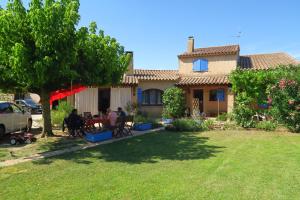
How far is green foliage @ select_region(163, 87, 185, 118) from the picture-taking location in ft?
70.9

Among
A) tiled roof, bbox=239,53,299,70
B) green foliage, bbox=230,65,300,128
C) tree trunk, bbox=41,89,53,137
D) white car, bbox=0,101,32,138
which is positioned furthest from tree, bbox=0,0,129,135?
tiled roof, bbox=239,53,299,70

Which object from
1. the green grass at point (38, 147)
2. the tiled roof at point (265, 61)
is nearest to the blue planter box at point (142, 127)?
the green grass at point (38, 147)

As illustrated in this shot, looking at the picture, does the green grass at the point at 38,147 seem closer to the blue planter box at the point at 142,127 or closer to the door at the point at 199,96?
the blue planter box at the point at 142,127

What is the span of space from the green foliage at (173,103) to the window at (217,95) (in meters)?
2.93

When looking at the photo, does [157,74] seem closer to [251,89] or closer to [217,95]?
[217,95]

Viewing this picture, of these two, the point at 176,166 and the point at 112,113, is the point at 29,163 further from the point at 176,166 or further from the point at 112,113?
the point at 112,113

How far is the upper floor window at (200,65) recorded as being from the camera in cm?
2464

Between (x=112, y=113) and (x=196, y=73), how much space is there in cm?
1302

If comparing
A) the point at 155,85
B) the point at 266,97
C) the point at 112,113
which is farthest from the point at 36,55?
the point at 155,85

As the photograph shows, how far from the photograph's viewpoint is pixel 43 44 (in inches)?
382

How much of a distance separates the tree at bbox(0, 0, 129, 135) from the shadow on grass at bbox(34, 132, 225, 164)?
108 inches

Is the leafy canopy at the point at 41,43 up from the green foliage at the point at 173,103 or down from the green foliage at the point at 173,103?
up

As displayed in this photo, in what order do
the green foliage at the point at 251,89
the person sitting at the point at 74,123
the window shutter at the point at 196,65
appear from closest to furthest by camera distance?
the person sitting at the point at 74,123
the green foliage at the point at 251,89
the window shutter at the point at 196,65

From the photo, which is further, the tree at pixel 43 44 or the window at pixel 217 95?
the window at pixel 217 95
